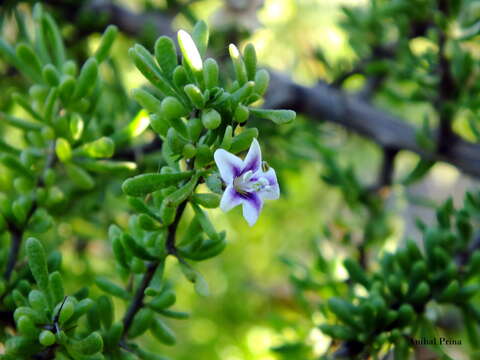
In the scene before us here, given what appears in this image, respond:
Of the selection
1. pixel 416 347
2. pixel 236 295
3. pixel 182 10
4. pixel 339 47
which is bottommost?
→ pixel 416 347

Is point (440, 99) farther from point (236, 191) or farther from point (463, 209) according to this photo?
point (236, 191)

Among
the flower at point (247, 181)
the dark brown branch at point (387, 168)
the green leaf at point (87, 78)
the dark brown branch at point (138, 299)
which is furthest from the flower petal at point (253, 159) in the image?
the dark brown branch at point (387, 168)

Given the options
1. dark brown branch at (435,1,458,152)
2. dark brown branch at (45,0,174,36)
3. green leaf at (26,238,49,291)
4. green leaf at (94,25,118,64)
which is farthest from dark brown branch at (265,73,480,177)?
green leaf at (26,238,49,291)

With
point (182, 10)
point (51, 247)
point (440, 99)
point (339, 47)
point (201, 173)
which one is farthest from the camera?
point (339, 47)

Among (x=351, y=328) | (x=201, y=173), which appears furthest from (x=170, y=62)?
(x=351, y=328)

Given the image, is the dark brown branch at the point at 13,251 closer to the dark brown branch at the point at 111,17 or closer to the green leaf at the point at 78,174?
the green leaf at the point at 78,174

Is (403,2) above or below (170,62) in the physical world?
above

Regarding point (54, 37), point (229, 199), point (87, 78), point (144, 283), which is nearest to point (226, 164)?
point (229, 199)

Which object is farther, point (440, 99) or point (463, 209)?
point (440, 99)
